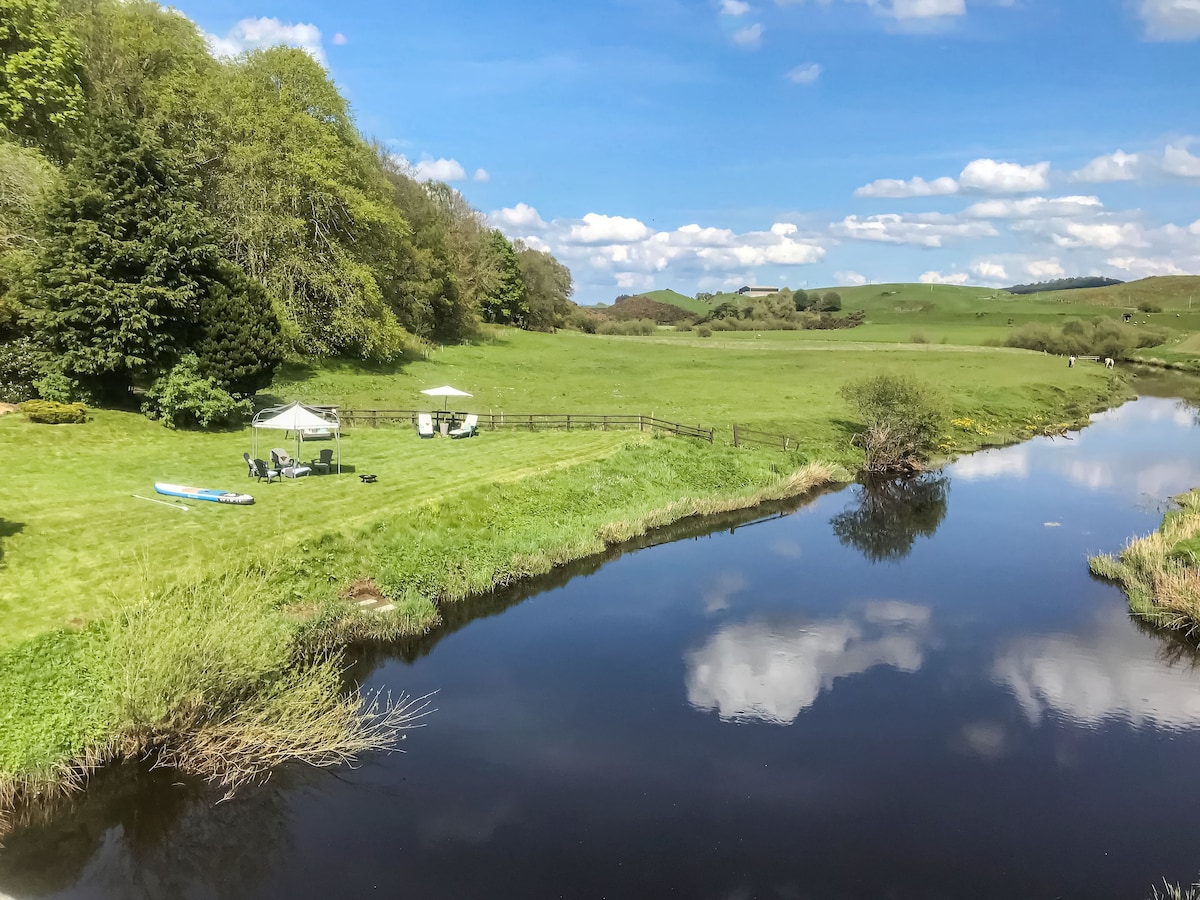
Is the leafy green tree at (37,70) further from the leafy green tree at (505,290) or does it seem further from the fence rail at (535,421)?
the leafy green tree at (505,290)

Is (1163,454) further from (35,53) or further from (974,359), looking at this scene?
(35,53)

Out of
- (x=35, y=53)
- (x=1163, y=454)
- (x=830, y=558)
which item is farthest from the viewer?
(x=1163, y=454)

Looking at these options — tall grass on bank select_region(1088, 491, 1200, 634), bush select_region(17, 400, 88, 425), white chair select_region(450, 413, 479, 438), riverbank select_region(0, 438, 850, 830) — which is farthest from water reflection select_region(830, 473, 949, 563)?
bush select_region(17, 400, 88, 425)

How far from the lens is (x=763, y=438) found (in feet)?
149

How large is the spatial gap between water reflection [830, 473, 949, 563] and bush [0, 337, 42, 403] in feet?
116

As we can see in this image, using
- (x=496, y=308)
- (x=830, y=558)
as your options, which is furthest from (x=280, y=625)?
(x=496, y=308)

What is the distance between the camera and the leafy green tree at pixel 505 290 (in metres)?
92.3

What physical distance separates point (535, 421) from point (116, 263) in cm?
2089

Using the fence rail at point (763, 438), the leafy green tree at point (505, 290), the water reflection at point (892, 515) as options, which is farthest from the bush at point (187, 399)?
the leafy green tree at point (505, 290)

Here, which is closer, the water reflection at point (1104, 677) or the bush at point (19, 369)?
the water reflection at point (1104, 677)

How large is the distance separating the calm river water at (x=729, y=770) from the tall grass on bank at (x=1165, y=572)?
0.78m

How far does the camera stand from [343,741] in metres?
16.0

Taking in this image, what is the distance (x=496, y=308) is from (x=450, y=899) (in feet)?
282

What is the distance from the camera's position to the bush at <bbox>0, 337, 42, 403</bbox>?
108 ft
